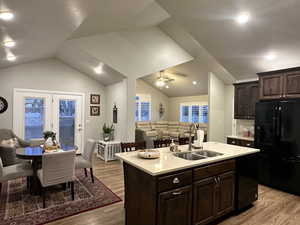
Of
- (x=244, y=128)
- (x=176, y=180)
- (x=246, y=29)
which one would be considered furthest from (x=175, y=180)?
(x=244, y=128)

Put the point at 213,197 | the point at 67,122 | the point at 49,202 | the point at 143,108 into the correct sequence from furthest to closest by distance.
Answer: the point at 143,108 < the point at 67,122 < the point at 49,202 < the point at 213,197

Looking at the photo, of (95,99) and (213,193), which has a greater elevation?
(95,99)

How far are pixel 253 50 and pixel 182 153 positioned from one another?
289 cm

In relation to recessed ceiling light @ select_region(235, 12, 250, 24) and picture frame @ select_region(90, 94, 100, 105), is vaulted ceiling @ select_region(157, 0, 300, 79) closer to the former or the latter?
recessed ceiling light @ select_region(235, 12, 250, 24)

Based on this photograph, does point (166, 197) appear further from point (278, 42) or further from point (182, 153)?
point (278, 42)

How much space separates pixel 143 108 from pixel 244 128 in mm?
4948

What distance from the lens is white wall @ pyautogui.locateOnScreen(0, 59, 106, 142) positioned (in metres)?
5.23

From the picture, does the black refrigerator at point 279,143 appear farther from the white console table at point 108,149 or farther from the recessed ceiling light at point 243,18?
the white console table at point 108,149

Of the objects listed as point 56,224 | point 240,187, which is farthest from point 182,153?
point 56,224

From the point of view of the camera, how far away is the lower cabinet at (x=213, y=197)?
2242 millimetres

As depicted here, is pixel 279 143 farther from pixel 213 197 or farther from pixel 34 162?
pixel 34 162

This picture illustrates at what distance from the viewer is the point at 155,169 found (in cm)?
192

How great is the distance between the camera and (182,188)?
6.84 feet

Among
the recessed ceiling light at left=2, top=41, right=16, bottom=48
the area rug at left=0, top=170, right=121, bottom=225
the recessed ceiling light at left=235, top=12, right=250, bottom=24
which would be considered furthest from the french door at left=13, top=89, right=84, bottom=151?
the recessed ceiling light at left=235, top=12, right=250, bottom=24
